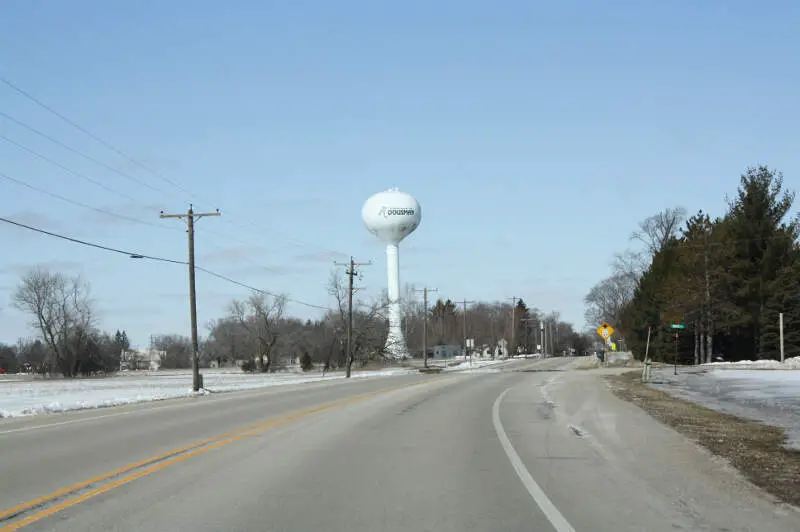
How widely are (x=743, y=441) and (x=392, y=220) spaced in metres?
72.9

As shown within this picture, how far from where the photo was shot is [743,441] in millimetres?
14828

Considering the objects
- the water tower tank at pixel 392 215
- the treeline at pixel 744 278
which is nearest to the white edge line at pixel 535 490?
the treeline at pixel 744 278

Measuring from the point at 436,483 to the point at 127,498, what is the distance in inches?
139

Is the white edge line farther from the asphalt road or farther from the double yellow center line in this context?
the double yellow center line

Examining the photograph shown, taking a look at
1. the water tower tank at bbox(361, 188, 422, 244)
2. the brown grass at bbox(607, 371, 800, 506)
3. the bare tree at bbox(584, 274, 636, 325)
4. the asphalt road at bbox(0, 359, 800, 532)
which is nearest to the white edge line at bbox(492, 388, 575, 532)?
the asphalt road at bbox(0, 359, 800, 532)

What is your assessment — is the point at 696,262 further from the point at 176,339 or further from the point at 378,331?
the point at 176,339

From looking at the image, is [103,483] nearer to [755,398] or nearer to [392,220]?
[755,398]

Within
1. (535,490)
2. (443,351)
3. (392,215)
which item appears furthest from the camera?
(443,351)

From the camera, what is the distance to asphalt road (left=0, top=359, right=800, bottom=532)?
7832mm

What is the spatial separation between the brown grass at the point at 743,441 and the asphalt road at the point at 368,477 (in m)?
0.38

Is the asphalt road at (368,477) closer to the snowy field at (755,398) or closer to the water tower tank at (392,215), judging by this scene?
the snowy field at (755,398)

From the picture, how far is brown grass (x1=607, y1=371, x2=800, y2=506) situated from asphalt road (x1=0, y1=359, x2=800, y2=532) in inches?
14.9

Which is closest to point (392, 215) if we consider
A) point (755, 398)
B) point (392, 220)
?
point (392, 220)

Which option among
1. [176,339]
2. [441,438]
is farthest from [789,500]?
[176,339]
